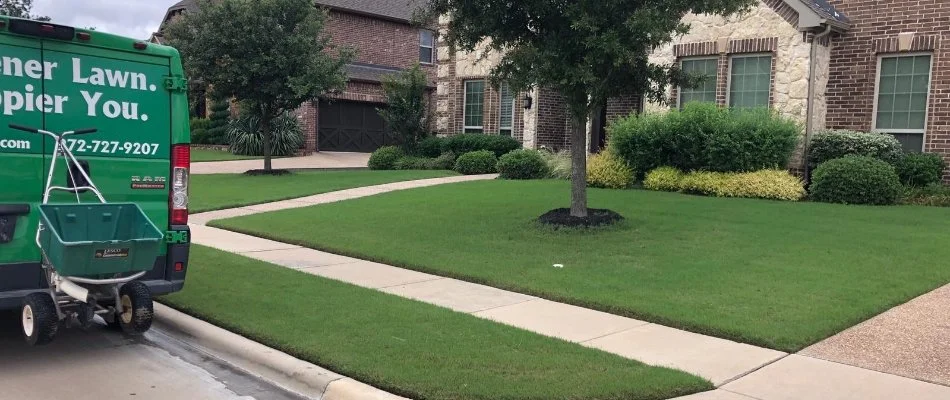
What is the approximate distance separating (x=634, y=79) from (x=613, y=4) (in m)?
1.39

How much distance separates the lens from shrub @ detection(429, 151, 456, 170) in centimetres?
2147

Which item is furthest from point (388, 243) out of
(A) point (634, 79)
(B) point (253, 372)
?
(B) point (253, 372)

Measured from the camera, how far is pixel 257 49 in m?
19.5

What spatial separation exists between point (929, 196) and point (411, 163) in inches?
525

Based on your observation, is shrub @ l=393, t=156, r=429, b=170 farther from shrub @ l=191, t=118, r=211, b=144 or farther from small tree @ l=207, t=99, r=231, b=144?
shrub @ l=191, t=118, r=211, b=144

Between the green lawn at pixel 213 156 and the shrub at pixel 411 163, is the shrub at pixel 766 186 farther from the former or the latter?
the green lawn at pixel 213 156

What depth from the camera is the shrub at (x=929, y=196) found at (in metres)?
13.4

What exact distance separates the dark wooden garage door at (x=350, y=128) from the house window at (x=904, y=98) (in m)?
19.7

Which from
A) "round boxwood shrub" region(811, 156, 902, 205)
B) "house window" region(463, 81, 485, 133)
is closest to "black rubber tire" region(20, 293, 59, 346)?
"round boxwood shrub" region(811, 156, 902, 205)

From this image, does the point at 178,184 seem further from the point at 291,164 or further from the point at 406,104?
the point at 291,164

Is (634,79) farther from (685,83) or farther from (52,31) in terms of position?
(52,31)

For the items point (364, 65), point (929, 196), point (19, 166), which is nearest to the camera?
point (19, 166)

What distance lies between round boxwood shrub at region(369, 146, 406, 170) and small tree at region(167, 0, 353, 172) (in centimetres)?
328

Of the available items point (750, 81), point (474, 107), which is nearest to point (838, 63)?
point (750, 81)
